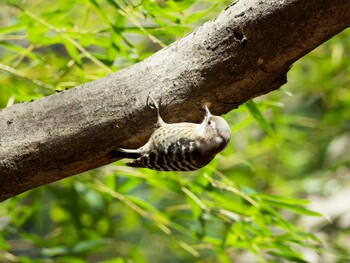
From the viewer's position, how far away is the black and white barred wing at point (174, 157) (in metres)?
1.80

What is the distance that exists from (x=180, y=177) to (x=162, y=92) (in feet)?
2.49

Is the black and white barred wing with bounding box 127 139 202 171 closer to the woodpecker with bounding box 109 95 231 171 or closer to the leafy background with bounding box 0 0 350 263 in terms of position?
the woodpecker with bounding box 109 95 231 171

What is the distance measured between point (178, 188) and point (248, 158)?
52.7 inches

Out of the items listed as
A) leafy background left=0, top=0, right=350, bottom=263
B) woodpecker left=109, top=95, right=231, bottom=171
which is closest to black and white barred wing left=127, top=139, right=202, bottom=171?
woodpecker left=109, top=95, right=231, bottom=171

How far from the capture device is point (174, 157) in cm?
181

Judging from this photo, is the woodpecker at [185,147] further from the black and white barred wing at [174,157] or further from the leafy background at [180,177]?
the leafy background at [180,177]

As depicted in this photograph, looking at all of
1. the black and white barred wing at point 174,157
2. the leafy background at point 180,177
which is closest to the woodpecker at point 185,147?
the black and white barred wing at point 174,157

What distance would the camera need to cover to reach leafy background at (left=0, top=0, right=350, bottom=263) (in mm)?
Result: 2217

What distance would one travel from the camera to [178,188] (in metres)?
2.34

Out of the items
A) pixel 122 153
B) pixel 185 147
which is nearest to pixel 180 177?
pixel 185 147

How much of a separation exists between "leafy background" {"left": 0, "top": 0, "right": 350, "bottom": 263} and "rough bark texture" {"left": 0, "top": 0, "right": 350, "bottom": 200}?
0.30 meters

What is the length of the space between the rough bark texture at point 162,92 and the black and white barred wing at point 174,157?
80mm

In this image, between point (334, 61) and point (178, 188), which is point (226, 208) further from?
point (334, 61)

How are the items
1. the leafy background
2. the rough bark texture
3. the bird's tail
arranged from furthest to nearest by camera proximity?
the leafy background → the bird's tail → the rough bark texture
